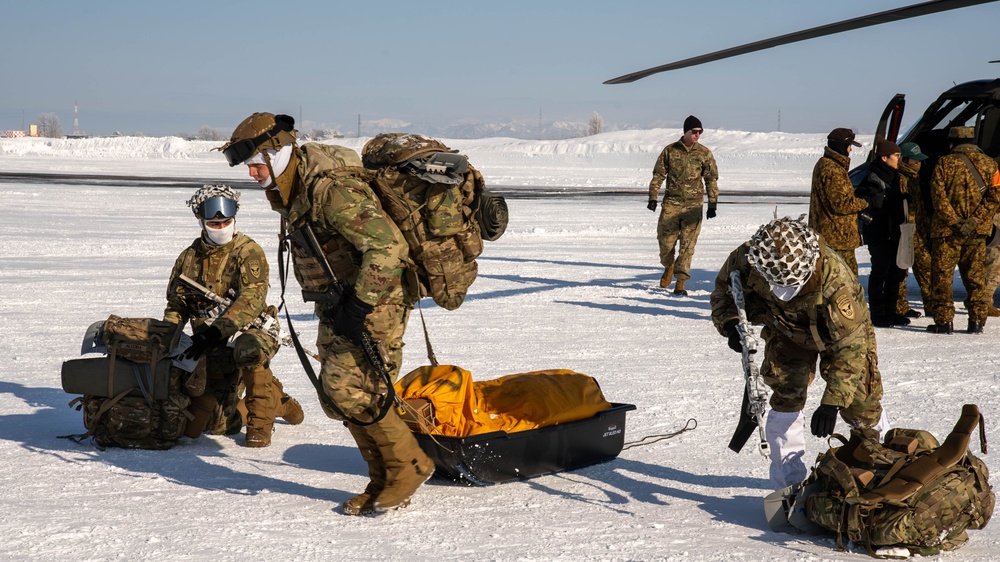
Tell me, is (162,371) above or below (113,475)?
above

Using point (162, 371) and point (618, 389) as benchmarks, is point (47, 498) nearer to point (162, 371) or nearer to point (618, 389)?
point (162, 371)

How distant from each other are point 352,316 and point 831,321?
215cm

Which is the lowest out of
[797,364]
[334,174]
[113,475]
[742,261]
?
[113,475]

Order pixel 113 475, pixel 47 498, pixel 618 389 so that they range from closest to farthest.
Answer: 1. pixel 47 498
2. pixel 113 475
3. pixel 618 389

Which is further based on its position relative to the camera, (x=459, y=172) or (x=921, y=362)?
(x=921, y=362)

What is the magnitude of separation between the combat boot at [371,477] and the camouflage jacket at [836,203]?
6255 mm

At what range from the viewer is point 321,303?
4793 millimetres

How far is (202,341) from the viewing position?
5.95m

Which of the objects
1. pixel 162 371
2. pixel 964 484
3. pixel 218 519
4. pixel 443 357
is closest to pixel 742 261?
pixel 964 484

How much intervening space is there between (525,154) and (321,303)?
67644 mm

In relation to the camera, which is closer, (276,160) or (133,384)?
(276,160)

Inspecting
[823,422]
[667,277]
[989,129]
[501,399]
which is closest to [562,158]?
[667,277]

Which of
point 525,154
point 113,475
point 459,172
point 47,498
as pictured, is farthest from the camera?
point 525,154

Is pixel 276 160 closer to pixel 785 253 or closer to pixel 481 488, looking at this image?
pixel 481 488
